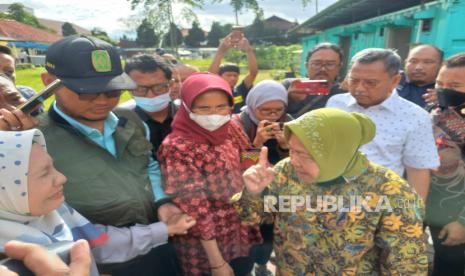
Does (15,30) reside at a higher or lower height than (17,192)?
higher

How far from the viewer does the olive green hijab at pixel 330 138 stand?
1.32m

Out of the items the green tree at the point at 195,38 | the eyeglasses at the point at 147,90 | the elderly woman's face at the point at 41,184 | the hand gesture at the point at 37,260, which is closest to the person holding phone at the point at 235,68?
the eyeglasses at the point at 147,90

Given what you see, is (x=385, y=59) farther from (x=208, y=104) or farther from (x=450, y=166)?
(x=208, y=104)

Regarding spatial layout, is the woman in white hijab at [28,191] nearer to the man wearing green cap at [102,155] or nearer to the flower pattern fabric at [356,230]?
the man wearing green cap at [102,155]

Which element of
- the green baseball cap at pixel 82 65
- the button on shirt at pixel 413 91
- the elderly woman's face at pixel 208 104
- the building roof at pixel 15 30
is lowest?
the button on shirt at pixel 413 91

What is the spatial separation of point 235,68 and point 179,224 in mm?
3216

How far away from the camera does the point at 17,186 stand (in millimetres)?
995

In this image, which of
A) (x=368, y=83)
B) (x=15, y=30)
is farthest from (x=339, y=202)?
(x=15, y=30)

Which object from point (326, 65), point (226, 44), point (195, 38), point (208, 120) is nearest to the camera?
point (208, 120)

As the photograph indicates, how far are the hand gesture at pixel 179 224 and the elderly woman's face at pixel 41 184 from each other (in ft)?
1.93

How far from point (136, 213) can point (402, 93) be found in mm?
2886

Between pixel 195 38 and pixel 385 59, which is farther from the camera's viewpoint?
pixel 195 38

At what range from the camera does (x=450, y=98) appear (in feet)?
7.28

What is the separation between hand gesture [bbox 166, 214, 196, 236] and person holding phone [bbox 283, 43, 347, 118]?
1.48m
